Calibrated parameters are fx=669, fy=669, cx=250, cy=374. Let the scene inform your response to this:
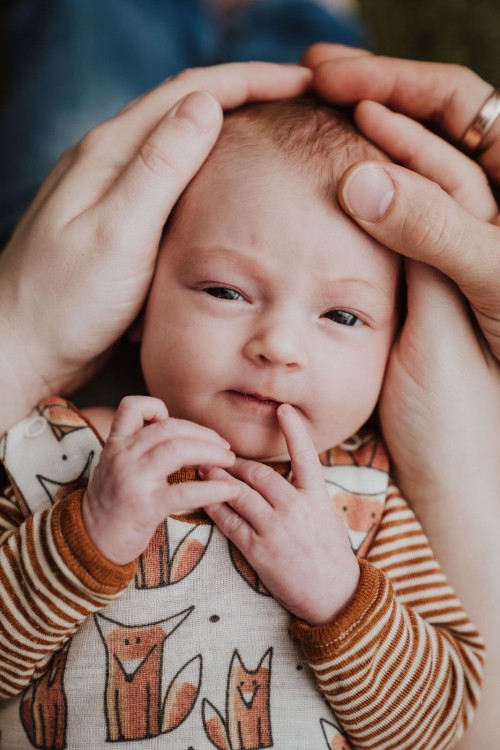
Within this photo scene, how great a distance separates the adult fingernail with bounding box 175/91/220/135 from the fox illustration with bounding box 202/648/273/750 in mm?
1000

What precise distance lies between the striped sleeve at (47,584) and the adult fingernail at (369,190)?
2.37 feet

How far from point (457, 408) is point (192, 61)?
62.0 inches

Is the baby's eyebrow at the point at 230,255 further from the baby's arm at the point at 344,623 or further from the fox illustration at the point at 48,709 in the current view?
the fox illustration at the point at 48,709

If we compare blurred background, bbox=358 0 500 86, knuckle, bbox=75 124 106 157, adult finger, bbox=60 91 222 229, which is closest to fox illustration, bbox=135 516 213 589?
adult finger, bbox=60 91 222 229

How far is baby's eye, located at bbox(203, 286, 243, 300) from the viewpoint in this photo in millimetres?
1283

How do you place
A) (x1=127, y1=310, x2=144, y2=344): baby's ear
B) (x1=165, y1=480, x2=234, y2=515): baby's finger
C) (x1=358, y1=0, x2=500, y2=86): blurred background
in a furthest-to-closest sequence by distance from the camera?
(x1=358, y1=0, x2=500, y2=86): blurred background < (x1=127, y1=310, x2=144, y2=344): baby's ear < (x1=165, y1=480, x2=234, y2=515): baby's finger

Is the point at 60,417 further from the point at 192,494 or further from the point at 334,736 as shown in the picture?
the point at 334,736

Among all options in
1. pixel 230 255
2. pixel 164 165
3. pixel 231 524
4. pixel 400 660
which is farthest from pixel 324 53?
pixel 400 660

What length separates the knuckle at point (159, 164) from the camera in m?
1.31

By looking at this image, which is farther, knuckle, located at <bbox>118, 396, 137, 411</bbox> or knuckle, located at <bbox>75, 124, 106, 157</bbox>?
knuckle, located at <bbox>75, 124, 106, 157</bbox>

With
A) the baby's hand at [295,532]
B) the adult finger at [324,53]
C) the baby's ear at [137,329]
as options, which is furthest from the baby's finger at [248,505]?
the adult finger at [324,53]

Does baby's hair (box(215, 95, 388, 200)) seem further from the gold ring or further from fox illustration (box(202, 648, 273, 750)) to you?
fox illustration (box(202, 648, 273, 750))

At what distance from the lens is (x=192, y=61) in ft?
7.52

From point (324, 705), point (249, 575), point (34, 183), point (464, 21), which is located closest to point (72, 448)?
point (249, 575)
